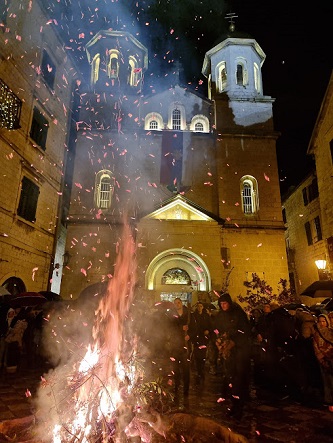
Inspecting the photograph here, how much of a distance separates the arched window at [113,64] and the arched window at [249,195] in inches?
517

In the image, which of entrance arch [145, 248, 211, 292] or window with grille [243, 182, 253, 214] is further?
window with grille [243, 182, 253, 214]

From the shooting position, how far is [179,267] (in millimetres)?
19406

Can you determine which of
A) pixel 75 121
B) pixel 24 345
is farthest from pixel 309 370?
pixel 75 121

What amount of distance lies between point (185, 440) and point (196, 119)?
73.3ft

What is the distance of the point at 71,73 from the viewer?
2023 centimetres

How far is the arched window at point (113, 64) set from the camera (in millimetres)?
23562

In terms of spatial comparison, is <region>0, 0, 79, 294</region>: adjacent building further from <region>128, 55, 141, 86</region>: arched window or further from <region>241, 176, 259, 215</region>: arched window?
<region>241, 176, 259, 215</region>: arched window

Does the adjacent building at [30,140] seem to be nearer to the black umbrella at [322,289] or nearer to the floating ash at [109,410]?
the floating ash at [109,410]

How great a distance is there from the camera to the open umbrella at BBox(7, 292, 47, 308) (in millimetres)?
8961

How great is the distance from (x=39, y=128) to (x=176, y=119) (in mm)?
10765

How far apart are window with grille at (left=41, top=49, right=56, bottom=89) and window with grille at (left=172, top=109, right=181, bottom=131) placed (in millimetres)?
9093

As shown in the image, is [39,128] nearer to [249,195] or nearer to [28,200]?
[28,200]

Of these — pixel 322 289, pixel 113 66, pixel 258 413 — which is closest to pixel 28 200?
pixel 258 413

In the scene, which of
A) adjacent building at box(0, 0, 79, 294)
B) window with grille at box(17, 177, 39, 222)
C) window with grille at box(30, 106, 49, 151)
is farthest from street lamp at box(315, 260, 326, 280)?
window with grille at box(30, 106, 49, 151)
